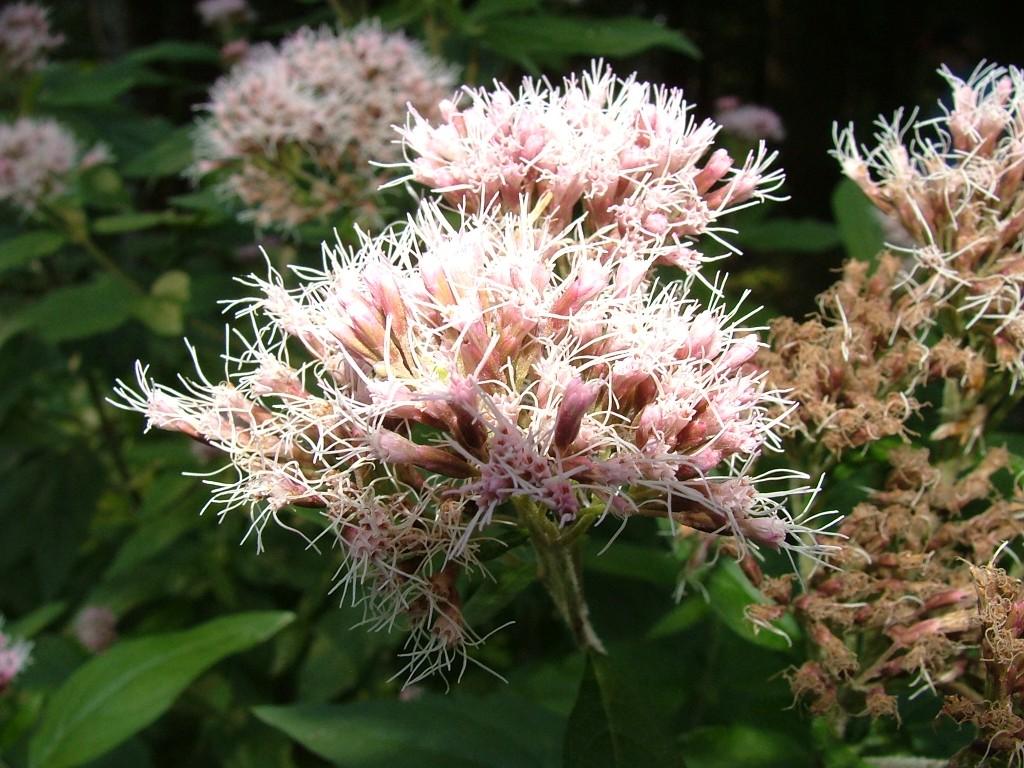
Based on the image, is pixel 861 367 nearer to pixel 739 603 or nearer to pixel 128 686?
pixel 739 603

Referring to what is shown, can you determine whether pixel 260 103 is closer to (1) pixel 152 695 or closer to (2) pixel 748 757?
(1) pixel 152 695

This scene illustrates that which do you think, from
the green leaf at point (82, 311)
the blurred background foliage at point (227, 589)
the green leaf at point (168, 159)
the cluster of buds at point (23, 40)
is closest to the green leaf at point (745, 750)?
the blurred background foliage at point (227, 589)

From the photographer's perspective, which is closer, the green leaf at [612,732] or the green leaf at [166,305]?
→ the green leaf at [612,732]

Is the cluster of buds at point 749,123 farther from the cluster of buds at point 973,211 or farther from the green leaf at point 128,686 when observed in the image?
the green leaf at point 128,686

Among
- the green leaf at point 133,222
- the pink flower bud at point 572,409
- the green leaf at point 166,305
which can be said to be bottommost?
the green leaf at point 166,305

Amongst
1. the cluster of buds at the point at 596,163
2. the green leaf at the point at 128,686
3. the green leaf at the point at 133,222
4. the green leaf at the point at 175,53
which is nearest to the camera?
the cluster of buds at the point at 596,163

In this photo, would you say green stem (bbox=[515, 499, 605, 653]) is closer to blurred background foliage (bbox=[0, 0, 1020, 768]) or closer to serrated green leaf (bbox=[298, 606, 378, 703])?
blurred background foliage (bbox=[0, 0, 1020, 768])
